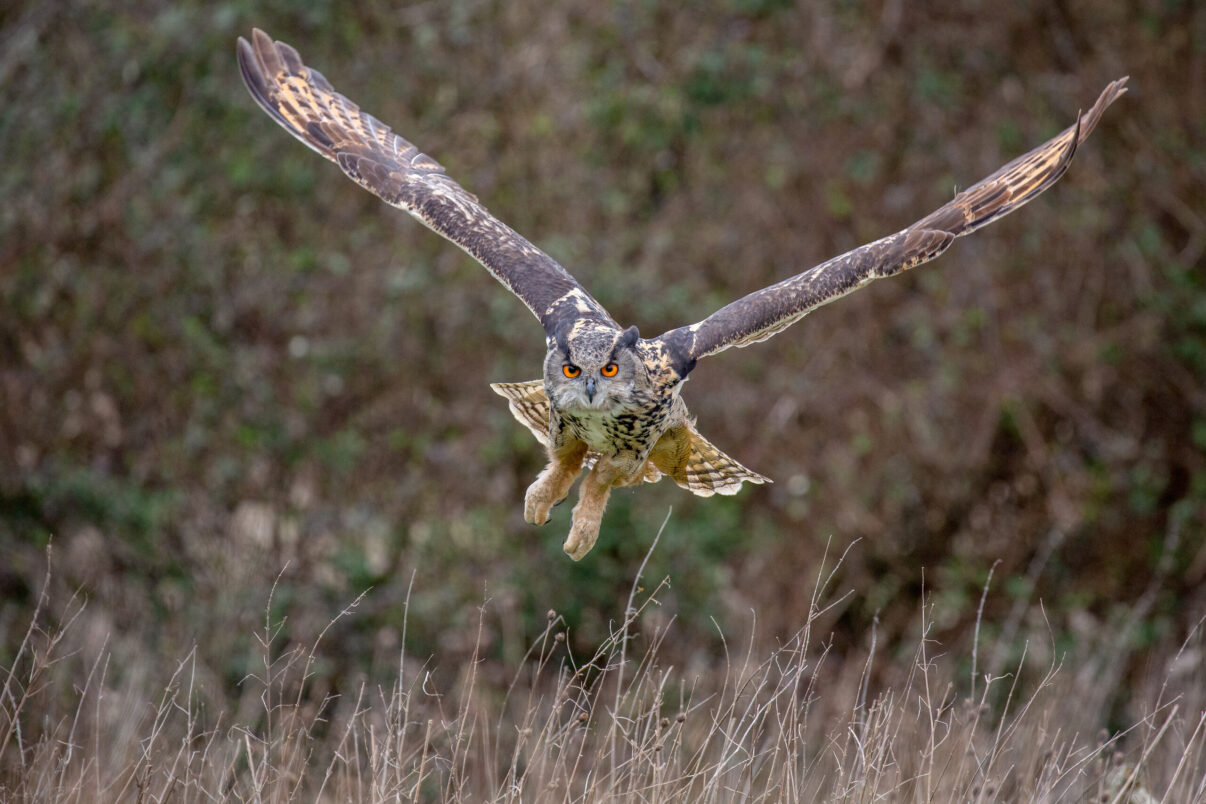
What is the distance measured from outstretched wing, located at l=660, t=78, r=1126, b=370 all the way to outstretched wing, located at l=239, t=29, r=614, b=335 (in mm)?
356

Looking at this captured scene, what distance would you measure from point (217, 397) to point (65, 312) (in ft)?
3.51

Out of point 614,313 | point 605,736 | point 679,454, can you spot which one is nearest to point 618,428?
point 679,454

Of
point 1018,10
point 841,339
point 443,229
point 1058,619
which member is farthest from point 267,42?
point 1058,619

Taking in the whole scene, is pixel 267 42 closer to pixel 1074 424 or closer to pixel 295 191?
pixel 295 191

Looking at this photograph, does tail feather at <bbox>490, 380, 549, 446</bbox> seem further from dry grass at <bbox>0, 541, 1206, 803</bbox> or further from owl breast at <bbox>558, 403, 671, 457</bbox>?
dry grass at <bbox>0, 541, 1206, 803</bbox>

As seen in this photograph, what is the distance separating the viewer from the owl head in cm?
438

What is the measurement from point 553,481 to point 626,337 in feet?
1.97

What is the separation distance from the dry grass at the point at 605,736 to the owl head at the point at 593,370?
666 mm

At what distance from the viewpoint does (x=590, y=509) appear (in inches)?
182

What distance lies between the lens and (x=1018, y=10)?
9.25 meters

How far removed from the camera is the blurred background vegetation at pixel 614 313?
9.05m

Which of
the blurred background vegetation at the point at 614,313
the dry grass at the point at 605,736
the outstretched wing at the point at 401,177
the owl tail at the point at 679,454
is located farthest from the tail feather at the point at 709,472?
the blurred background vegetation at the point at 614,313

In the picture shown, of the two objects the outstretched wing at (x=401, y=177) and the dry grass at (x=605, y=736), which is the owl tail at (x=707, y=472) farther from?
the outstretched wing at (x=401, y=177)

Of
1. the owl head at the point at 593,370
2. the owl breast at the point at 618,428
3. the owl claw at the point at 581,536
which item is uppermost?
the owl head at the point at 593,370
